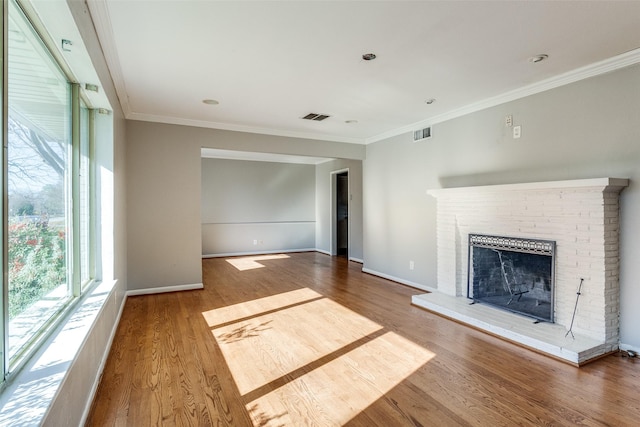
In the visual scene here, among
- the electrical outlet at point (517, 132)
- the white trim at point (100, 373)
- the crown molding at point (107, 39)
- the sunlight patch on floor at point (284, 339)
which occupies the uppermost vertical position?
the crown molding at point (107, 39)

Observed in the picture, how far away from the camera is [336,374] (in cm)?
242

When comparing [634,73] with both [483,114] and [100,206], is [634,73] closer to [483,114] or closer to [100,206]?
[483,114]

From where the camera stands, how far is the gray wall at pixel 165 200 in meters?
4.46

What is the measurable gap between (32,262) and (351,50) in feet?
8.14

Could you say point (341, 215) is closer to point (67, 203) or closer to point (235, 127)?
point (235, 127)

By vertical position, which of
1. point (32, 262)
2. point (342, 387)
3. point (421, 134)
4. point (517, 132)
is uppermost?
point (421, 134)

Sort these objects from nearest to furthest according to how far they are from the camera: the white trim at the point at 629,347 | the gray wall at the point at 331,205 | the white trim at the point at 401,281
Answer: the white trim at the point at 629,347 → the white trim at the point at 401,281 → the gray wall at the point at 331,205

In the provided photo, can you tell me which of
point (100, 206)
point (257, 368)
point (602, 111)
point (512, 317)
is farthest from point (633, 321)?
point (100, 206)

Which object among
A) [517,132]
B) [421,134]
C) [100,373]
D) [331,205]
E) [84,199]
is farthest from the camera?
[331,205]

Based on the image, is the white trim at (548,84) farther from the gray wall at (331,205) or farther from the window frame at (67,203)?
the window frame at (67,203)

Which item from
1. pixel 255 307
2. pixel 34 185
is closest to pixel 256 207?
pixel 255 307

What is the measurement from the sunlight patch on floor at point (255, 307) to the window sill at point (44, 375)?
1.60 m

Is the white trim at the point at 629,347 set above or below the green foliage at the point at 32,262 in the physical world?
below

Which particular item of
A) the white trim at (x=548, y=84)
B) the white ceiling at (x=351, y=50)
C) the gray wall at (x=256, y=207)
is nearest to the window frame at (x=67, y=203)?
the white ceiling at (x=351, y=50)
